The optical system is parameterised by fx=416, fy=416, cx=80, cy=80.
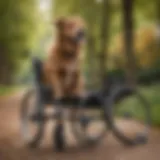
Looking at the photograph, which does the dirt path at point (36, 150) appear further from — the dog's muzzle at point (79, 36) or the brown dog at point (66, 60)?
the dog's muzzle at point (79, 36)

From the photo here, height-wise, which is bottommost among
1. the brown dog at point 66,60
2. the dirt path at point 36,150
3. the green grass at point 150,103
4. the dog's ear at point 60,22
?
the dirt path at point 36,150

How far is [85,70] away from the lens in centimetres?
113

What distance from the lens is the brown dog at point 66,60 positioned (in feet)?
3.67

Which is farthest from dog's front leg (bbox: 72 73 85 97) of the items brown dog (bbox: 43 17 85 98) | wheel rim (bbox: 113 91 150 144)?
wheel rim (bbox: 113 91 150 144)

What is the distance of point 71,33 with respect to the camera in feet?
3.67

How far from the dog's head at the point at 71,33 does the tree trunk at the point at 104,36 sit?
0.19ft

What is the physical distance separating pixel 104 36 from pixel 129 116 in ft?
0.75

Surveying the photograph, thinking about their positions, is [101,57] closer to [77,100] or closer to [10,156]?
[77,100]

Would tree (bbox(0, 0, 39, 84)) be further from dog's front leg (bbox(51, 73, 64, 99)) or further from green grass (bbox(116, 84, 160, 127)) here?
green grass (bbox(116, 84, 160, 127))

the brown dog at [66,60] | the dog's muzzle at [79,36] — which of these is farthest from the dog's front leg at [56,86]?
the dog's muzzle at [79,36]

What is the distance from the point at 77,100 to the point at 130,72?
0.54 feet

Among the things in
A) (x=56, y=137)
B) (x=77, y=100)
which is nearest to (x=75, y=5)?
(x=77, y=100)

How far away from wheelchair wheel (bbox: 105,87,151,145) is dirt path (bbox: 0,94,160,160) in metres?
0.03

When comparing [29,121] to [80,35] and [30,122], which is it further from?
[80,35]
